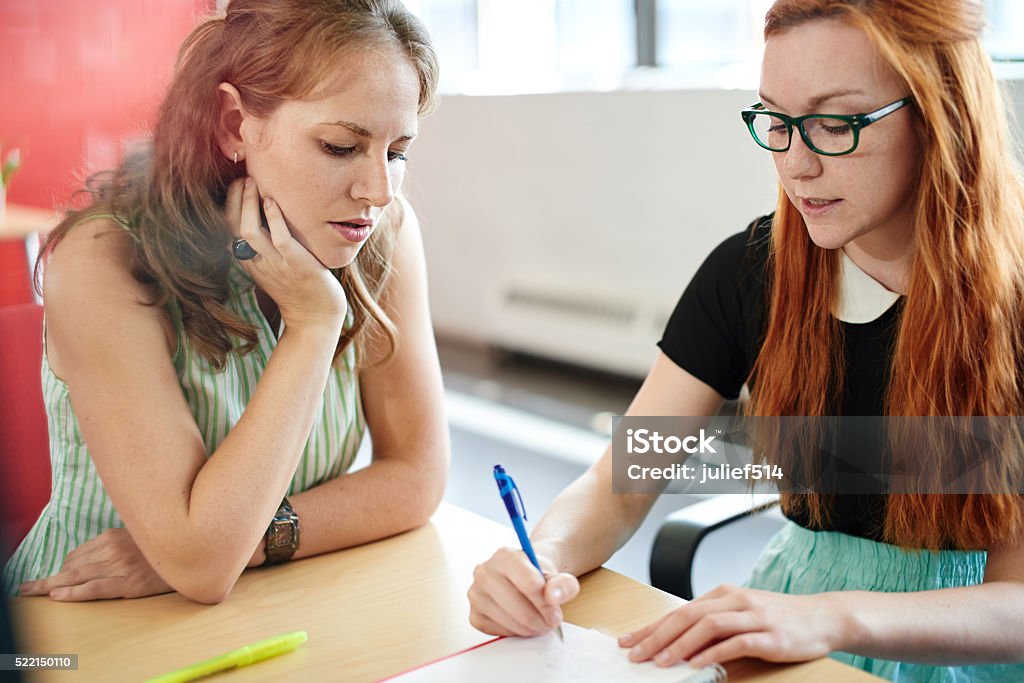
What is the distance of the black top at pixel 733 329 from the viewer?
1.31 metres

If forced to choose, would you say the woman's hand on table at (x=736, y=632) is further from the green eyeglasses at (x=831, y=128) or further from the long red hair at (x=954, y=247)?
the green eyeglasses at (x=831, y=128)

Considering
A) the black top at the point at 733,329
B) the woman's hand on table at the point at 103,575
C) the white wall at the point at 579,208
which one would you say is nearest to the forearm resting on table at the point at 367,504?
the woman's hand on table at the point at 103,575

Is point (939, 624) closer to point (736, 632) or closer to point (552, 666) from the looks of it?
point (736, 632)

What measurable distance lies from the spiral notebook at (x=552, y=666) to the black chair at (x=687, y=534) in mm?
402

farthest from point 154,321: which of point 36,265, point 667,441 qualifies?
point 667,441

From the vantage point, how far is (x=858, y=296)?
1.27 m

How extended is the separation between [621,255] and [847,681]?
312 centimetres

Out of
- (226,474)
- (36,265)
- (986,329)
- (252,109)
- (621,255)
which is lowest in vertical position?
(621,255)

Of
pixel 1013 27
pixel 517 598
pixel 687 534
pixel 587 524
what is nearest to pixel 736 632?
pixel 517 598

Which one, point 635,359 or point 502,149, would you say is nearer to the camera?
point 635,359

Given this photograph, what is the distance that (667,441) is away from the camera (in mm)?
1391

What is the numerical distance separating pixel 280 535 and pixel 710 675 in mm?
513

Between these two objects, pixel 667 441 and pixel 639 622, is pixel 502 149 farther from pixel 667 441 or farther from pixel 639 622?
pixel 639 622

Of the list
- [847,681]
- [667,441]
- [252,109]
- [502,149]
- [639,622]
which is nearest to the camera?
[847,681]
